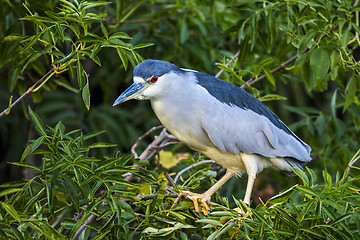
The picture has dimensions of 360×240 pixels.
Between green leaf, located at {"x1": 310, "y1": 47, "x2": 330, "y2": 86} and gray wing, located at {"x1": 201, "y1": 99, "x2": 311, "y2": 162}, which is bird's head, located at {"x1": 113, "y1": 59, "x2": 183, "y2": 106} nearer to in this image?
gray wing, located at {"x1": 201, "y1": 99, "x2": 311, "y2": 162}

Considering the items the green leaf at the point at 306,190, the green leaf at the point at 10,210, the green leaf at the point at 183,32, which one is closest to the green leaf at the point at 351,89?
the green leaf at the point at 306,190

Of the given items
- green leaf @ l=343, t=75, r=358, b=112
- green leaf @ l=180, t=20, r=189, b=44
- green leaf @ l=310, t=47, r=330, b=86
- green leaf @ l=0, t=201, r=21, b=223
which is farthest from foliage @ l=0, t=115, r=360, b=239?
green leaf @ l=180, t=20, r=189, b=44

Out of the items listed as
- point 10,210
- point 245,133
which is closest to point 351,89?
point 245,133

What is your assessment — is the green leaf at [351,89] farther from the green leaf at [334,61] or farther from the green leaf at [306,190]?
the green leaf at [306,190]

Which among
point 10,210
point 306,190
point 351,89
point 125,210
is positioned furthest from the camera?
point 351,89

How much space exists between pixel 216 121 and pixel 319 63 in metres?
0.57

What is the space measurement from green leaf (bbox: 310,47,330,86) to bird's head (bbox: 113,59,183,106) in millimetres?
675

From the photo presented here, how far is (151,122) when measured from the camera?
14.5ft

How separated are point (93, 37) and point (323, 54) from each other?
3.83ft

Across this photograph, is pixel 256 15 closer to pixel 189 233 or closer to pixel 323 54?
pixel 323 54

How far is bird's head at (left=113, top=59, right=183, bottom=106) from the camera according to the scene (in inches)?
90.1

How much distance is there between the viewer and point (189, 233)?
7.27 ft

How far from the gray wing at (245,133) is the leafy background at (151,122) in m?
0.17

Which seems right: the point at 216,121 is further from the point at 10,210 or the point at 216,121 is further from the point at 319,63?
the point at 10,210
